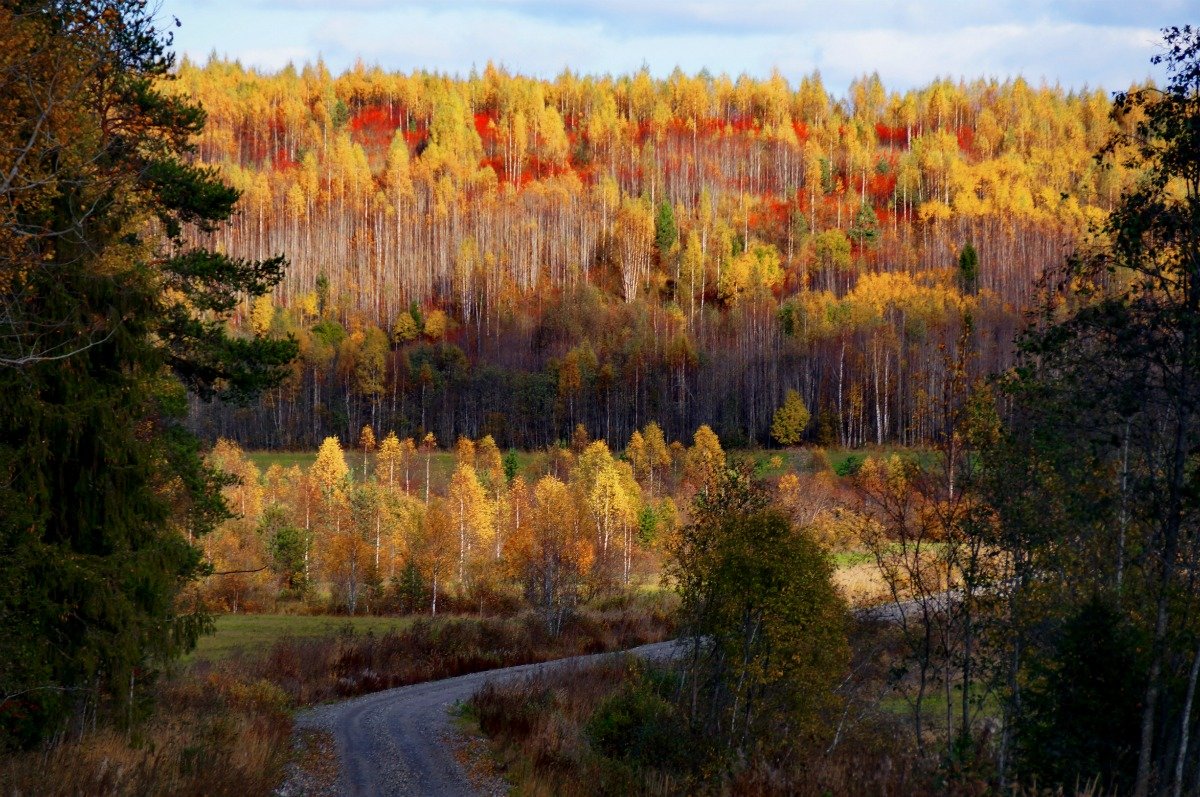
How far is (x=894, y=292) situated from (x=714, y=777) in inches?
5298

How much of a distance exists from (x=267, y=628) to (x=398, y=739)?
26825 millimetres

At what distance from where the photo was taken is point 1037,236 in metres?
164

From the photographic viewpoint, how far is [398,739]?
22.0 metres

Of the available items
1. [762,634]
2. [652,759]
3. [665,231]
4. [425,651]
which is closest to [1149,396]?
[762,634]

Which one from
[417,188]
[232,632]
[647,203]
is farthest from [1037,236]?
[232,632]

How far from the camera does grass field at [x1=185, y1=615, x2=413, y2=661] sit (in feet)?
129

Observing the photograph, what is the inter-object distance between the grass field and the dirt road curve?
933 centimetres

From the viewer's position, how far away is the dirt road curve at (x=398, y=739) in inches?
700

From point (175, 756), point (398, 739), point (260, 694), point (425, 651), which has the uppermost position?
point (175, 756)

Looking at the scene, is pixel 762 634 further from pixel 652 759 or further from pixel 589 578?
pixel 589 578

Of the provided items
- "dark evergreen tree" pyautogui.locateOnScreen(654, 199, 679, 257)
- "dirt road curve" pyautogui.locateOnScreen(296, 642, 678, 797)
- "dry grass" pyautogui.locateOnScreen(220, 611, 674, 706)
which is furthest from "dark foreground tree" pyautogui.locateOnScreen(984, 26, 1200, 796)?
"dark evergreen tree" pyautogui.locateOnScreen(654, 199, 679, 257)

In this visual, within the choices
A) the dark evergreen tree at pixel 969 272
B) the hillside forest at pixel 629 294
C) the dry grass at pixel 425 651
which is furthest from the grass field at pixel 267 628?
the dark evergreen tree at pixel 969 272

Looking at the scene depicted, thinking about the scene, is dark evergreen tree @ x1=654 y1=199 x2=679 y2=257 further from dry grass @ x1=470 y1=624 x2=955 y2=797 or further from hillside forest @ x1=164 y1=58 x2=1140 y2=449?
dry grass @ x1=470 y1=624 x2=955 y2=797

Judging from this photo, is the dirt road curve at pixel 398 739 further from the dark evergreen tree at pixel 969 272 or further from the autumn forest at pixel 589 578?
the dark evergreen tree at pixel 969 272
